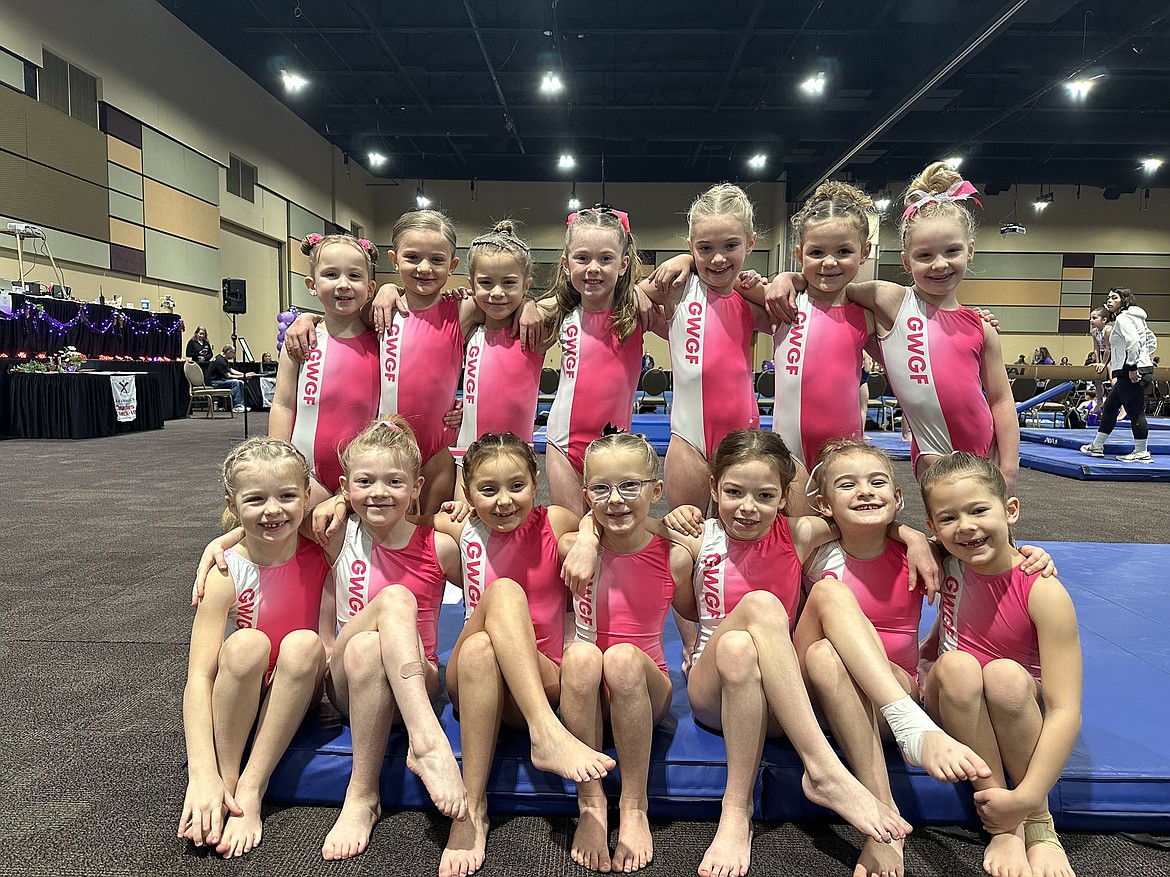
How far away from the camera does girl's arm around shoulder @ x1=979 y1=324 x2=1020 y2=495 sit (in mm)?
2105

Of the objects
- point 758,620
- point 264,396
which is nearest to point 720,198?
point 758,620

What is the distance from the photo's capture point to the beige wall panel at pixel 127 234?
1014 cm

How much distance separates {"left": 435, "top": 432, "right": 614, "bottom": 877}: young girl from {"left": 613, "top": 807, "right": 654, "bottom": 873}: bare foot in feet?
0.46

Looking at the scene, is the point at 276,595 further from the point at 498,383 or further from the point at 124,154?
the point at 124,154

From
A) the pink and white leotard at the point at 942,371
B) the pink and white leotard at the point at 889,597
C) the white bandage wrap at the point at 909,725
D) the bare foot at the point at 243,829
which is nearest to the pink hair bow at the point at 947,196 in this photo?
the pink and white leotard at the point at 942,371

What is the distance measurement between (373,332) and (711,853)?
1717 mm

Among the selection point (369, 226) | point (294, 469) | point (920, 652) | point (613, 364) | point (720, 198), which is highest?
point (369, 226)

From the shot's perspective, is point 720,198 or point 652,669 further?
point 720,198

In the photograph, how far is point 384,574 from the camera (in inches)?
72.6

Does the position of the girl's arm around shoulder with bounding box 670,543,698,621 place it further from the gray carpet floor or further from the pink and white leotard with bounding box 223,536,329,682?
the pink and white leotard with bounding box 223,536,329,682

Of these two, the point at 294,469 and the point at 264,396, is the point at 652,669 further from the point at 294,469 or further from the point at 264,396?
the point at 264,396

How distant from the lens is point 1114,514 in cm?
526

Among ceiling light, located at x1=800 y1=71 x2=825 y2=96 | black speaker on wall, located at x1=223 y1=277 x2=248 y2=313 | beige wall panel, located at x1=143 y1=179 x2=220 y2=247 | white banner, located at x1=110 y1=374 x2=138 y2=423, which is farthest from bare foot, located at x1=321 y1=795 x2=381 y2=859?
beige wall panel, located at x1=143 y1=179 x2=220 y2=247

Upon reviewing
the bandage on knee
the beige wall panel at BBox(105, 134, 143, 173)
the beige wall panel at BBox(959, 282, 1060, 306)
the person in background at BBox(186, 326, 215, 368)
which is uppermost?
the beige wall panel at BBox(105, 134, 143, 173)
